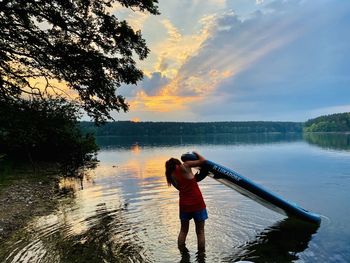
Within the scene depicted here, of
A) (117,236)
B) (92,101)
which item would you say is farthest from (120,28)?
(117,236)

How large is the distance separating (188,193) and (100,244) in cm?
352

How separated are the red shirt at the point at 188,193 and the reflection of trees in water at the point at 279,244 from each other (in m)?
1.64

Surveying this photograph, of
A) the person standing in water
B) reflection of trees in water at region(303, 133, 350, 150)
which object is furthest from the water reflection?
reflection of trees in water at region(303, 133, 350, 150)

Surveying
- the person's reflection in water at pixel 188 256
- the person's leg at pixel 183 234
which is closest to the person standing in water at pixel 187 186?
the person's leg at pixel 183 234

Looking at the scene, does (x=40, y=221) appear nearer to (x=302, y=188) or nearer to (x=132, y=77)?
(x=132, y=77)

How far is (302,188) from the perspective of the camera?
23844 millimetres

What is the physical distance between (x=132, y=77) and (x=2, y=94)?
4565 millimetres

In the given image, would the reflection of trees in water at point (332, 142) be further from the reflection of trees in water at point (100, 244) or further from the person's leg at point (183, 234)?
the person's leg at point (183, 234)

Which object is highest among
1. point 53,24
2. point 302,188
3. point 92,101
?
point 53,24

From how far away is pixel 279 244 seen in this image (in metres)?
10.8

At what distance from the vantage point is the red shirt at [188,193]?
29.0ft

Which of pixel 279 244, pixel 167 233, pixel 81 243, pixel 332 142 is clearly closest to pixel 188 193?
pixel 167 233

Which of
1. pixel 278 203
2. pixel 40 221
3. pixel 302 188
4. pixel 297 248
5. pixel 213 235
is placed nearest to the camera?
pixel 297 248

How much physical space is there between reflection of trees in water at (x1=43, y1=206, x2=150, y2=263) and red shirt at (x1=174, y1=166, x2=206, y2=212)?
5.94ft
